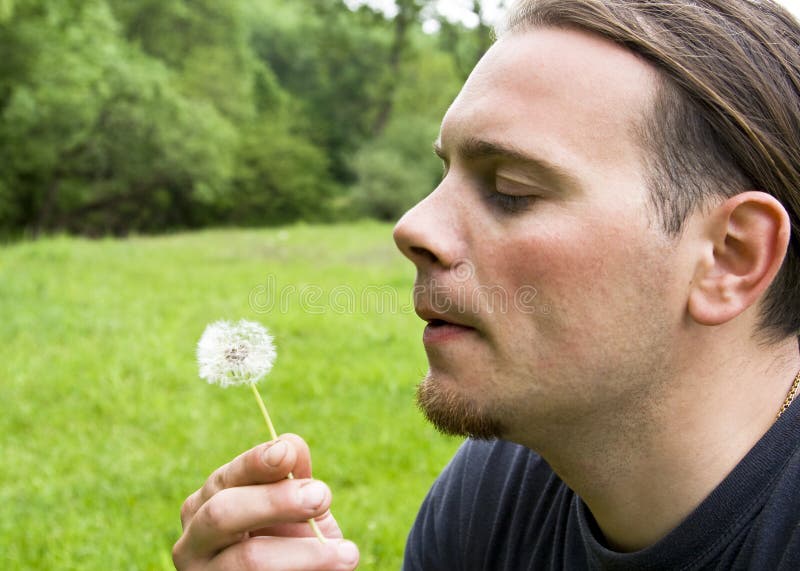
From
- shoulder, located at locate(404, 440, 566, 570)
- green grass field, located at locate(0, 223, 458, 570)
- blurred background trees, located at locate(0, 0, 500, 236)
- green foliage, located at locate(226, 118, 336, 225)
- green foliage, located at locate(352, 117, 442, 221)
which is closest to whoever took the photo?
shoulder, located at locate(404, 440, 566, 570)

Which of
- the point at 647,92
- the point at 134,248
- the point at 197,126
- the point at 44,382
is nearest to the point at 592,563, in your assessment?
the point at 647,92

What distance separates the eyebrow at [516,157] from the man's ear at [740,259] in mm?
347

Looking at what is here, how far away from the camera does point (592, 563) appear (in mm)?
1718

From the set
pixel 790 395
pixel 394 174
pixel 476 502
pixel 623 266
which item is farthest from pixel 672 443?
pixel 394 174

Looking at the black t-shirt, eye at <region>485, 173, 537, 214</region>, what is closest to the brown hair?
eye at <region>485, 173, 537, 214</region>

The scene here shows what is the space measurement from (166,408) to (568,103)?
464cm

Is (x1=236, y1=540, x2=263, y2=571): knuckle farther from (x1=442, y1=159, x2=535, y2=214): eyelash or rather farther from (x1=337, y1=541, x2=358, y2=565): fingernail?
(x1=442, y1=159, x2=535, y2=214): eyelash

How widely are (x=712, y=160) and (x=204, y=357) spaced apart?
1.24 m

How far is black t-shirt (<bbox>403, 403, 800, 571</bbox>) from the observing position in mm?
1476

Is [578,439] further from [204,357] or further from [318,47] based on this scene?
[318,47]

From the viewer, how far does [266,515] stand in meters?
1.46

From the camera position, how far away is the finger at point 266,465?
4.75 ft

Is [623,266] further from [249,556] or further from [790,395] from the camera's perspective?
[249,556]

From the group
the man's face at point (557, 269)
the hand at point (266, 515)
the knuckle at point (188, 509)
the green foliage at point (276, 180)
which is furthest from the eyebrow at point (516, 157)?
the green foliage at point (276, 180)
